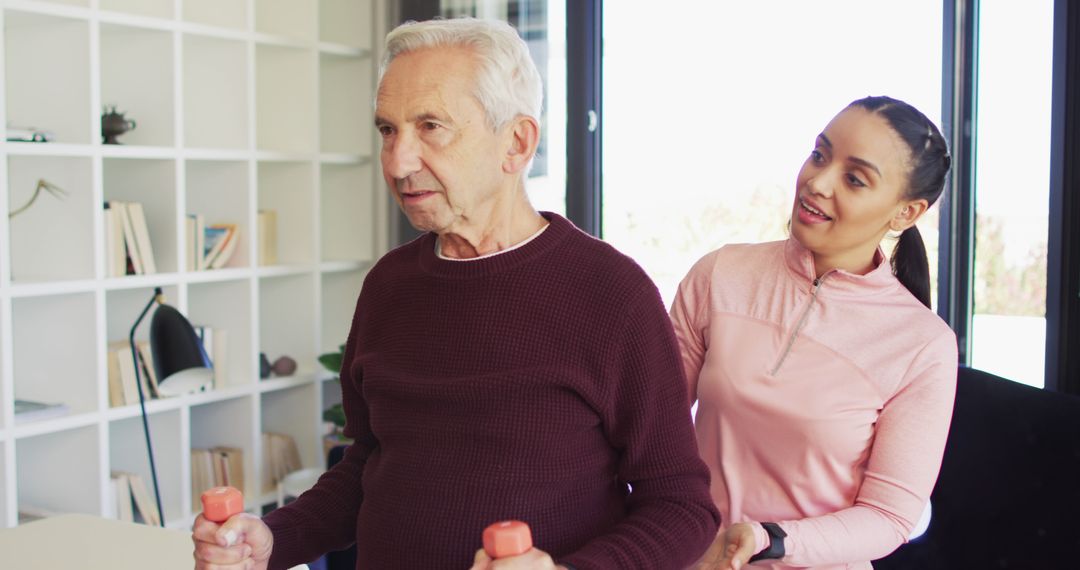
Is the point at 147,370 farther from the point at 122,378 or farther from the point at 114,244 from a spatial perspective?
the point at 114,244

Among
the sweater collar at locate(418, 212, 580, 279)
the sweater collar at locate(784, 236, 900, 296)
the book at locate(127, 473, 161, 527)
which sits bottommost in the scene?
the book at locate(127, 473, 161, 527)

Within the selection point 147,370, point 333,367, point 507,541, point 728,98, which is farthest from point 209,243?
point 507,541

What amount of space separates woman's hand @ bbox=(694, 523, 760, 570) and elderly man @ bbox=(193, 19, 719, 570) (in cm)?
14

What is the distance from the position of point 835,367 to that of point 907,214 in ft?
0.97

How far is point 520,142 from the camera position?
1.42 m

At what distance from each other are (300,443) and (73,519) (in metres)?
2.08

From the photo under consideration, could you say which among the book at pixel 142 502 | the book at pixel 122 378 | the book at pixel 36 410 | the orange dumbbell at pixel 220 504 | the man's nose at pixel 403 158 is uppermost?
the man's nose at pixel 403 158

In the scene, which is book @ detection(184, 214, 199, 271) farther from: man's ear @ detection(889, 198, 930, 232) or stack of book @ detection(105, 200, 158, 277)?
man's ear @ detection(889, 198, 930, 232)

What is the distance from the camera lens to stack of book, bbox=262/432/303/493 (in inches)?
152

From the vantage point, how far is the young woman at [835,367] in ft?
5.25

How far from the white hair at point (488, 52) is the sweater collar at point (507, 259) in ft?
0.52

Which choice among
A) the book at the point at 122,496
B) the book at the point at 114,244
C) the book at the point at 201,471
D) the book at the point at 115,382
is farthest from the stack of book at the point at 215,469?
the book at the point at 114,244

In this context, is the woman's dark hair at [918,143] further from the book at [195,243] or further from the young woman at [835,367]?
the book at [195,243]

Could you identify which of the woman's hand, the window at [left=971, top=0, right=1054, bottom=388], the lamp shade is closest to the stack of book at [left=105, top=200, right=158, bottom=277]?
the lamp shade
